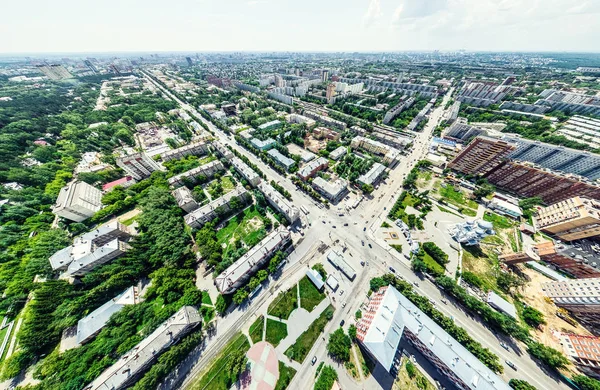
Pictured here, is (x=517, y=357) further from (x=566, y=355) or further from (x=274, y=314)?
(x=274, y=314)

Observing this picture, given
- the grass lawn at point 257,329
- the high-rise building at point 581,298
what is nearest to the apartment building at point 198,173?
the grass lawn at point 257,329

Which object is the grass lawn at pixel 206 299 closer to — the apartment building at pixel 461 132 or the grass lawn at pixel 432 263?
the grass lawn at pixel 432 263

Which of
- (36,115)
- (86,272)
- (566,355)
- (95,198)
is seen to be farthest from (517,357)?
(36,115)

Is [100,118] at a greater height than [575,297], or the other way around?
[100,118]

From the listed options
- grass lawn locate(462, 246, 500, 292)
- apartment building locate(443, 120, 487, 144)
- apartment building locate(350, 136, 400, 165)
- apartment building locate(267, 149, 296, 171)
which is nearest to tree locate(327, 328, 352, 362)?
grass lawn locate(462, 246, 500, 292)

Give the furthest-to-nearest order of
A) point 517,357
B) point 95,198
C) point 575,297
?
point 95,198 < point 575,297 < point 517,357

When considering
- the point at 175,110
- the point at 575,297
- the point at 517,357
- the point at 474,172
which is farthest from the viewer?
the point at 175,110
